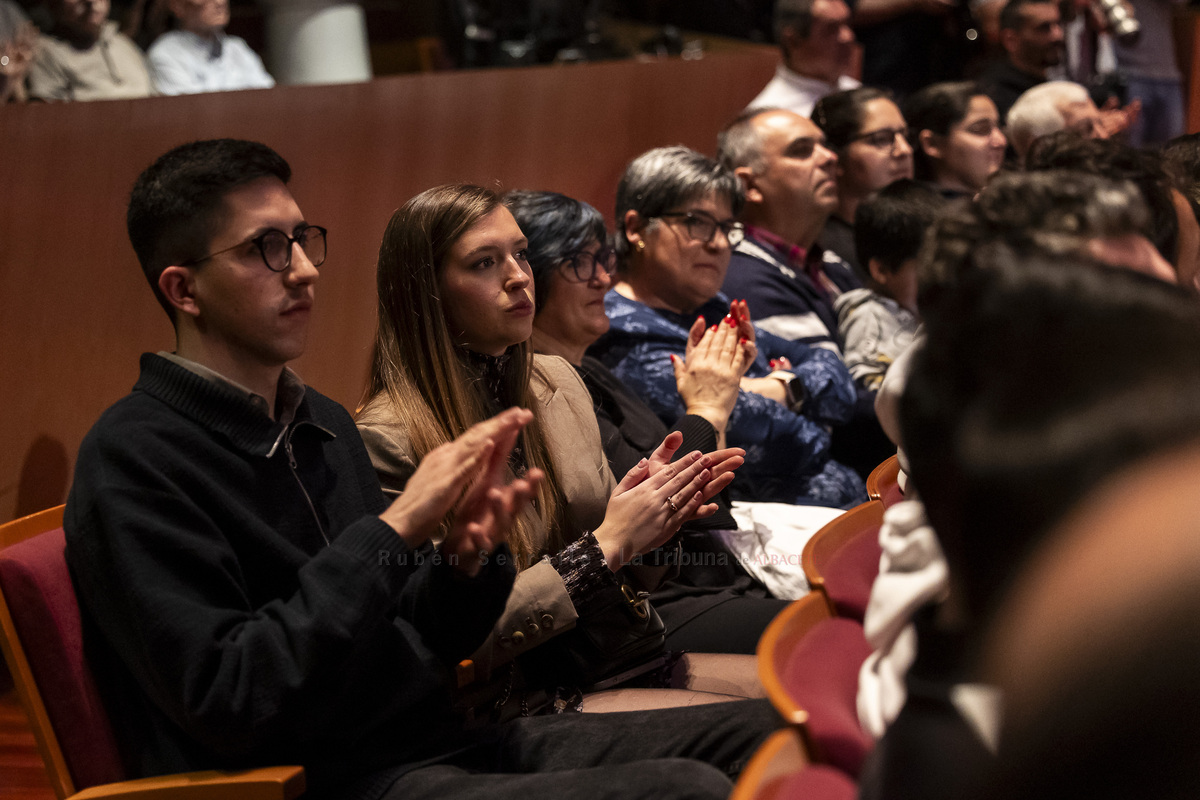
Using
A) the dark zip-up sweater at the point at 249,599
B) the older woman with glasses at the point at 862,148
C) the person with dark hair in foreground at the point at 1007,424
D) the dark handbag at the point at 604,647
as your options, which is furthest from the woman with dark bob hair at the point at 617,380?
the older woman with glasses at the point at 862,148

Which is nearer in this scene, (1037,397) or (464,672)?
(1037,397)

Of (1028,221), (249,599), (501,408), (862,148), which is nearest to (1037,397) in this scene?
(1028,221)

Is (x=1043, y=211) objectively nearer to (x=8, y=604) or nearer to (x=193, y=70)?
(x=8, y=604)

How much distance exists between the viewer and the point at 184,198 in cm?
151

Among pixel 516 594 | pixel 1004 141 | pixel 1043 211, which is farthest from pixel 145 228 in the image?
pixel 1004 141

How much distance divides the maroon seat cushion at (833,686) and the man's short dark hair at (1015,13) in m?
4.69

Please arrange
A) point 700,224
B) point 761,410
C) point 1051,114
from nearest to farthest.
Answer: point 761,410
point 700,224
point 1051,114

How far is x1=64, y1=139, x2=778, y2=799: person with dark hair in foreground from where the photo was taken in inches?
51.8

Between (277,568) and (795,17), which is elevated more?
(795,17)

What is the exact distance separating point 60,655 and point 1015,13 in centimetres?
504

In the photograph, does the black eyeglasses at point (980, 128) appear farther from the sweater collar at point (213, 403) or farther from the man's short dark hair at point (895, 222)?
the sweater collar at point (213, 403)

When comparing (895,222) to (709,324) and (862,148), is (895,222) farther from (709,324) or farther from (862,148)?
(709,324)

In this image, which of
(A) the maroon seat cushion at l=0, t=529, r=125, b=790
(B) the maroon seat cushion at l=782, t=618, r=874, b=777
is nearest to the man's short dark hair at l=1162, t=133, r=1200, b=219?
(B) the maroon seat cushion at l=782, t=618, r=874, b=777

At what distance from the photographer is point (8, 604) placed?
1.42 meters
